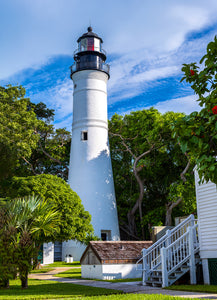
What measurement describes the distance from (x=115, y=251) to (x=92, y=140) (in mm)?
14467

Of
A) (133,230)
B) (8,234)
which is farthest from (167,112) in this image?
(8,234)

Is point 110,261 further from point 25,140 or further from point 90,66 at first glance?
point 90,66

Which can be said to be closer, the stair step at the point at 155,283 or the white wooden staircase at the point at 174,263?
the white wooden staircase at the point at 174,263

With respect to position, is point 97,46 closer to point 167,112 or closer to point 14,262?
point 167,112

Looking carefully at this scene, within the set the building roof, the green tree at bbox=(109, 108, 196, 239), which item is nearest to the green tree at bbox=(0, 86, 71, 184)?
the green tree at bbox=(109, 108, 196, 239)

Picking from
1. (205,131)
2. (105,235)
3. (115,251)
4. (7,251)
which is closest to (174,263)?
(115,251)

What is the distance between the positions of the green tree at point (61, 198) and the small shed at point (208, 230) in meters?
9.78

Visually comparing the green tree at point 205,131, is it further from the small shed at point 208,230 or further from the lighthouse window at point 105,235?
the lighthouse window at point 105,235

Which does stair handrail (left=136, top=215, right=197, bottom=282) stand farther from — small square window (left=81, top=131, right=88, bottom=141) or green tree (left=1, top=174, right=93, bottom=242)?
small square window (left=81, top=131, right=88, bottom=141)

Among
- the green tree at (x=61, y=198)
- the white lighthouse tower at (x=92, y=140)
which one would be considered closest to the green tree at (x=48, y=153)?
the white lighthouse tower at (x=92, y=140)

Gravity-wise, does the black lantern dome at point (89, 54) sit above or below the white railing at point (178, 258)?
above

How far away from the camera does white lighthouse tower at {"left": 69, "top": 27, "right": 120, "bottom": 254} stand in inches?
1148

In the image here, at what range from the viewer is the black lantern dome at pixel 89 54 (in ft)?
104

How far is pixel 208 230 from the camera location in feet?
43.2
